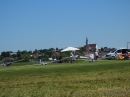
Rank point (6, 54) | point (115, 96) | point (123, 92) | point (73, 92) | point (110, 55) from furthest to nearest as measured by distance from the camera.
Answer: point (6, 54)
point (110, 55)
point (73, 92)
point (123, 92)
point (115, 96)

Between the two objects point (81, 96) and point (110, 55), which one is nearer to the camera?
point (81, 96)

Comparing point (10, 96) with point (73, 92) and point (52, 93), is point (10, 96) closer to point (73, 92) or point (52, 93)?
point (52, 93)

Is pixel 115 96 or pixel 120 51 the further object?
pixel 120 51

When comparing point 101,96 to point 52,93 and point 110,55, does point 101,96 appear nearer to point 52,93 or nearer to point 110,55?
point 52,93

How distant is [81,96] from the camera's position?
872 centimetres

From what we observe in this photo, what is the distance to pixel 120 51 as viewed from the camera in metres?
48.2

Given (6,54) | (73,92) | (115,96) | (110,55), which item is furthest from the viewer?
(6,54)

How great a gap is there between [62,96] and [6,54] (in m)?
133

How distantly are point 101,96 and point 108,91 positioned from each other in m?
0.88

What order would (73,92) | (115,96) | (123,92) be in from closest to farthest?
(115,96) → (123,92) → (73,92)

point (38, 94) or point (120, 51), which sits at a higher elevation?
point (120, 51)

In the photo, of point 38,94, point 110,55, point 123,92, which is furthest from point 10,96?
point 110,55

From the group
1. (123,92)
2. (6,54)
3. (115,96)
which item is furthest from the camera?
(6,54)

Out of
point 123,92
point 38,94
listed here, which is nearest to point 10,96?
point 38,94
